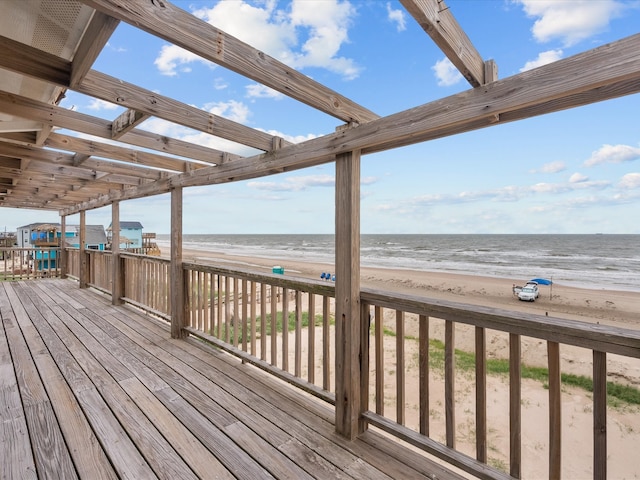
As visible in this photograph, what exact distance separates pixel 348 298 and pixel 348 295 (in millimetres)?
17

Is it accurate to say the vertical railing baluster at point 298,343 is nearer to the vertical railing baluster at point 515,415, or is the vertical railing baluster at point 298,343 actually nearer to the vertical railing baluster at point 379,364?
the vertical railing baluster at point 379,364

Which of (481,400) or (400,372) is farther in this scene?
(400,372)

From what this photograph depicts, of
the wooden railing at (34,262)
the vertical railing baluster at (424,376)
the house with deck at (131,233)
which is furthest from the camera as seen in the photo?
the house with deck at (131,233)

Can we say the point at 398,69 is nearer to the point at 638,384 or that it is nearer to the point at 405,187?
the point at 638,384

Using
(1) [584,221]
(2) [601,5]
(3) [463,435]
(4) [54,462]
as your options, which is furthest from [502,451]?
(1) [584,221]

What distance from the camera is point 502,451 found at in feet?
9.69

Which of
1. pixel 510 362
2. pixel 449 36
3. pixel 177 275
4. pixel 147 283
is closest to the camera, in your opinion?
pixel 449 36

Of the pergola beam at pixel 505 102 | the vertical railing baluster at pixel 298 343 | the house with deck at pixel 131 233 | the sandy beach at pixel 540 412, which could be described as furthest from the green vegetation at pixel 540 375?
the house with deck at pixel 131 233

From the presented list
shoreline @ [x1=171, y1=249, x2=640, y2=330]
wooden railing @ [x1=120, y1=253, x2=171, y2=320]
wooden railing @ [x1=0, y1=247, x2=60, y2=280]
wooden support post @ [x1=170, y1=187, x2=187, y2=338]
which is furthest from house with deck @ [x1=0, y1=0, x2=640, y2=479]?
wooden railing @ [x1=0, y1=247, x2=60, y2=280]

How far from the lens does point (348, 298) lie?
5.86 ft

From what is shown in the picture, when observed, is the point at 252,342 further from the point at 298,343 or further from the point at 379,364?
the point at 379,364

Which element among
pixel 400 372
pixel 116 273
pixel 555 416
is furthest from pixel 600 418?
pixel 116 273

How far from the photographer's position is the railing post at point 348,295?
174 cm

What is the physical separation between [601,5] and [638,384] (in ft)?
16.7
